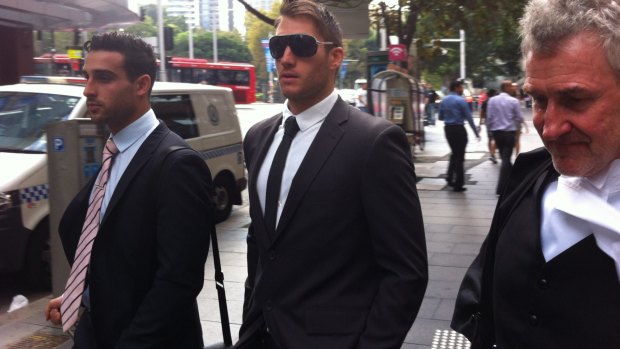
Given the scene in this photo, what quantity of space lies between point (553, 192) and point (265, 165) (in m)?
0.99

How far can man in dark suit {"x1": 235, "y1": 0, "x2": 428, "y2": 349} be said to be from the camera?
1.99m

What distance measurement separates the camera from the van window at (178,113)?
7.98 metres

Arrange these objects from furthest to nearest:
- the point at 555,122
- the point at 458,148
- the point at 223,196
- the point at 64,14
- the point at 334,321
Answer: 1. the point at 64,14
2. the point at 458,148
3. the point at 223,196
4. the point at 334,321
5. the point at 555,122

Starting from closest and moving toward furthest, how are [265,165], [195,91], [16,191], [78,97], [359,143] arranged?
[359,143] → [265,165] → [16,191] → [78,97] → [195,91]

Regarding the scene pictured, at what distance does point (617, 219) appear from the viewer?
4.47 ft

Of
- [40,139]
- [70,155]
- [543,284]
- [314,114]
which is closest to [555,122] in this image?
[543,284]

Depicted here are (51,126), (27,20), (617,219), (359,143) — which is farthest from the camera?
(27,20)

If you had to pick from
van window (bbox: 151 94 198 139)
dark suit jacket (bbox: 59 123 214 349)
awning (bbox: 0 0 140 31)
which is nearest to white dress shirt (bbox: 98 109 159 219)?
dark suit jacket (bbox: 59 123 214 349)

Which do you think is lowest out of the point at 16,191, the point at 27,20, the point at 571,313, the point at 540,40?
the point at 16,191

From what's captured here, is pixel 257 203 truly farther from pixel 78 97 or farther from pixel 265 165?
pixel 78 97

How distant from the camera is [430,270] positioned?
6.47 meters

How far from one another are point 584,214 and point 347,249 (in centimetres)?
79

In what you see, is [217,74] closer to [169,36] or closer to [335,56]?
[169,36]

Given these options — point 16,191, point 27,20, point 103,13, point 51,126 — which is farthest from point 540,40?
point 103,13
